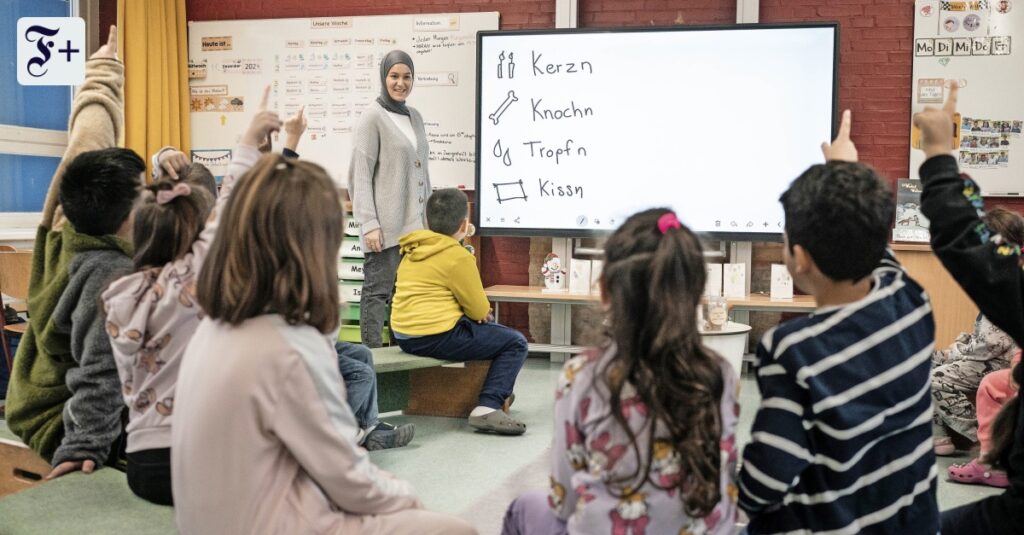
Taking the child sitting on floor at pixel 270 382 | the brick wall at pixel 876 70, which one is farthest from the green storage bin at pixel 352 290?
the child sitting on floor at pixel 270 382

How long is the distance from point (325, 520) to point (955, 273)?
1.03 meters

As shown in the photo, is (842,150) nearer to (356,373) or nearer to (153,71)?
(356,373)

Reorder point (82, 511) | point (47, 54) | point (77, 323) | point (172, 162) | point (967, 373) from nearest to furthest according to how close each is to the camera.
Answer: point (82, 511)
point (77, 323)
point (172, 162)
point (967, 373)
point (47, 54)

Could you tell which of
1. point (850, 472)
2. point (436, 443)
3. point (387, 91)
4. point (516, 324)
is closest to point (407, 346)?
point (436, 443)

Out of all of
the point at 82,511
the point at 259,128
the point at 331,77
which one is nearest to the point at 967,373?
the point at 259,128

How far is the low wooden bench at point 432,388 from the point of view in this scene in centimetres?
348

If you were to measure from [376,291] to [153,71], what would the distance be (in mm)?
2342

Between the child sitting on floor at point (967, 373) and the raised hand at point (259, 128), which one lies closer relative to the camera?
the raised hand at point (259, 128)

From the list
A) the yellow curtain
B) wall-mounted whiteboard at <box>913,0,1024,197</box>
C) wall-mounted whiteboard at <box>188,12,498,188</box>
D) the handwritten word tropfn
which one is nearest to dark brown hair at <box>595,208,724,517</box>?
the handwritten word tropfn

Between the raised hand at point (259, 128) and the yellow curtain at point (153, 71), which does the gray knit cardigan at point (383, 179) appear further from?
the raised hand at point (259, 128)

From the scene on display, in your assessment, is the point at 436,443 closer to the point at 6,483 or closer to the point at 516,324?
the point at 6,483

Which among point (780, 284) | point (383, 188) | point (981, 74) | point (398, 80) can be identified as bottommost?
point (780, 284)

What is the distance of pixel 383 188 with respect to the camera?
4.01 m

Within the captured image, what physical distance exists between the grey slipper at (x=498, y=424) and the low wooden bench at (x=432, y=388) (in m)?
0.23
